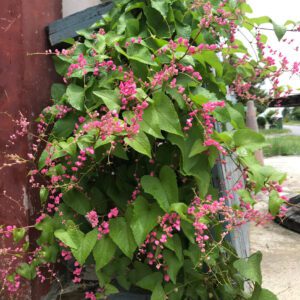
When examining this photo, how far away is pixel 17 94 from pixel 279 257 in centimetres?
238

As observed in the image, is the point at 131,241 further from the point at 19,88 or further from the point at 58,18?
the point at 58,18

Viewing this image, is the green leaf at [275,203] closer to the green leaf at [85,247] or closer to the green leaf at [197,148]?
the green leaf at [197,148]

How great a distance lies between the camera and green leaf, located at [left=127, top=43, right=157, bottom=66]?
4.61ft

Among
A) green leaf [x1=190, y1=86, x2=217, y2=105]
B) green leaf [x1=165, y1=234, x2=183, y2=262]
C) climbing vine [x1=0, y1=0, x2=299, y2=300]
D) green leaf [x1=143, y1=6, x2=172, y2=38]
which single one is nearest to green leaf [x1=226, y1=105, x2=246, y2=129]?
climbing vine [x1=0, y1=0, x2=299, y2=300]

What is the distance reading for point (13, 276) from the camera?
1.62 metres

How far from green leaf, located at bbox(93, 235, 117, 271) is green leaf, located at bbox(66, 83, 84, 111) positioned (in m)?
0.53

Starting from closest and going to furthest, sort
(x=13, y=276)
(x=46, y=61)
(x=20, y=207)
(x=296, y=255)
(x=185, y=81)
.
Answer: (x=185, y=81) → (x=13, y=276) → (x=20, y=207) → (x=46, y=61) → (x=296, y=255)

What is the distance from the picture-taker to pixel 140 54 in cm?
143

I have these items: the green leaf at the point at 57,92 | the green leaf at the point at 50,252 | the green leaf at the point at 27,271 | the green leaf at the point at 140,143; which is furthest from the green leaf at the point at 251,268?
the green leaf at the point at 57,92

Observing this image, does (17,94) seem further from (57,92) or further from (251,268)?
(251,268)

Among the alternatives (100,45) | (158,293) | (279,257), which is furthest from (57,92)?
(279,257)

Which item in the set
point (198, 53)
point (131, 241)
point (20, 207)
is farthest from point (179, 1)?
point (20, 207)

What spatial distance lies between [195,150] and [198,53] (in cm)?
36

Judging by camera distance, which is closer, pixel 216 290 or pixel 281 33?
pixel 281 33
